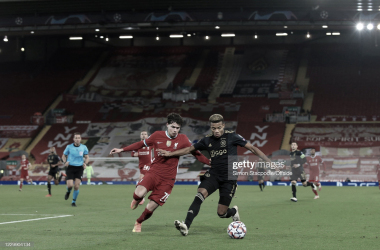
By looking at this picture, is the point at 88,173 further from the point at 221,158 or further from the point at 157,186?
the point at 221,158

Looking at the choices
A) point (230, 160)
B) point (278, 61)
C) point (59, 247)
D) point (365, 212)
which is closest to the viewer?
point (59, 247)

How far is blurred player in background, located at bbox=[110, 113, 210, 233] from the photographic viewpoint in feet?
30.6

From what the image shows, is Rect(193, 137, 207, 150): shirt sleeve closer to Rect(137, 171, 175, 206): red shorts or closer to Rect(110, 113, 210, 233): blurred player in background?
Rect(110, 113, 210, 233): blurred player in background

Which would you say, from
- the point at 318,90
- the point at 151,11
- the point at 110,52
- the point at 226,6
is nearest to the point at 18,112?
the point at 110,52

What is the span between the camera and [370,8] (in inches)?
1374

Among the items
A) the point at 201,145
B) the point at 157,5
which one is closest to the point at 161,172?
the point at 201,145

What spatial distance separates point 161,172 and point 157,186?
10.5 inches

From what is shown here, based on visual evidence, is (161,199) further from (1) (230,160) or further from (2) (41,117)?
(2) (41,117)

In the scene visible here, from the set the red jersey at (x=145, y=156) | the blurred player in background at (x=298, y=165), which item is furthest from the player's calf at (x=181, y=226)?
the blurred player in background at (x=298, y=165)

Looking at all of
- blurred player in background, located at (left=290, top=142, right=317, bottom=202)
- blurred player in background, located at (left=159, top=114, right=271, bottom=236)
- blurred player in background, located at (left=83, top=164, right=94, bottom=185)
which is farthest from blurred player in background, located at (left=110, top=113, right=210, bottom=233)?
blurred player in background, located at (left=83, top=164, right=94, bottom=185)

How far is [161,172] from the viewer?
9562 millimetres

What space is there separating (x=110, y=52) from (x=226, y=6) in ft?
67.8

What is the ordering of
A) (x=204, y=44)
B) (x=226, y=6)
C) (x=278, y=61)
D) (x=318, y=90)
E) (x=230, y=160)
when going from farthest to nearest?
1. (x=204, y=44)
2. (x=278, y=61)
3. (x=318, y=90)
4. (x=226, y=6)
5. (x=230, y=160)

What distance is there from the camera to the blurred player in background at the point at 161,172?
30.6ft
